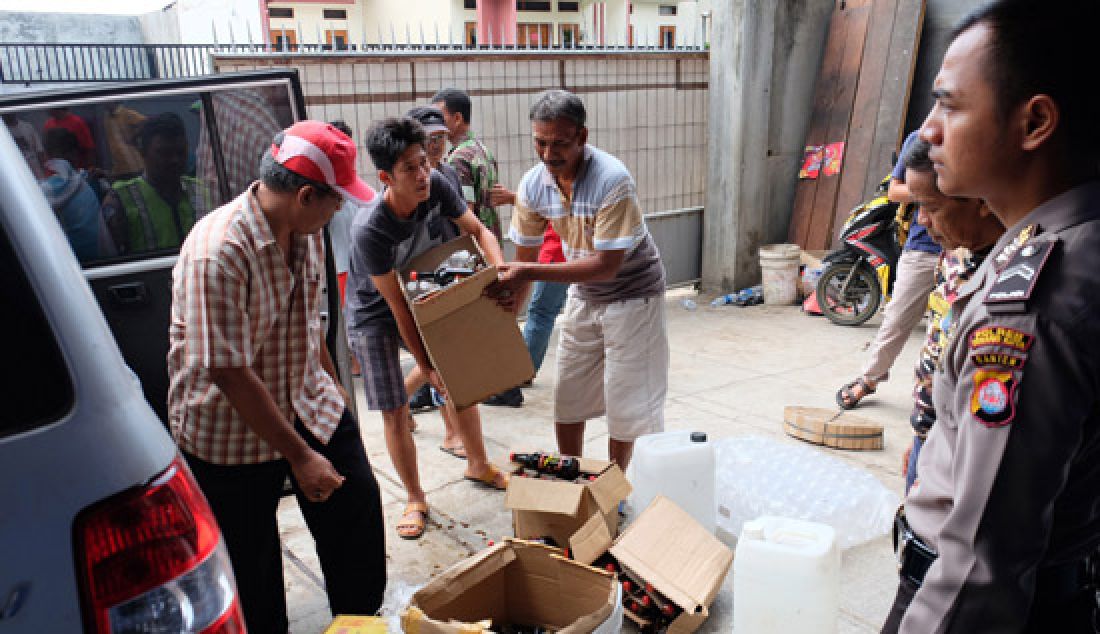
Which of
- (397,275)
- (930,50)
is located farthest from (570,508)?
(930,50)

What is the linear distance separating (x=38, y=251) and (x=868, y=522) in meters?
3.09

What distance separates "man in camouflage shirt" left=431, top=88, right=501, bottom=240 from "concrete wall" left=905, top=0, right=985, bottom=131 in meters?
4.12

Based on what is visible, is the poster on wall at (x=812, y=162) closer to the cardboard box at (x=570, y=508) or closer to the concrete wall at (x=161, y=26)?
the cardboard box at (x=570, y=508)

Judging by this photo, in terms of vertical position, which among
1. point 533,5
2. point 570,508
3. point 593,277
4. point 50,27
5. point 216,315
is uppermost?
point 533,5

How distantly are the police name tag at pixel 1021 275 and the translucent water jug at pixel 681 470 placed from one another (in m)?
2.03

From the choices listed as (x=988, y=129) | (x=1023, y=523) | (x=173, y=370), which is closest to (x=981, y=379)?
(x=1023, y=523)

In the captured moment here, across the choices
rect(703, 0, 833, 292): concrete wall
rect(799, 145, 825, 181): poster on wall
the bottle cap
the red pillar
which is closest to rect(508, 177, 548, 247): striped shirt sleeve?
the bottle cap

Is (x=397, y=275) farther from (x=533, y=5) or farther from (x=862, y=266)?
(x=533, y=5)

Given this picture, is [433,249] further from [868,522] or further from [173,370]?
[868,522]

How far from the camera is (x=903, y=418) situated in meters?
4.39

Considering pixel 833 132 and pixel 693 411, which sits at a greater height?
pixel 833 132

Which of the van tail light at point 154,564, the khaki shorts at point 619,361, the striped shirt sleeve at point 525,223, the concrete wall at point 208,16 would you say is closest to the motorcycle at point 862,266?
the khaki shorts at point 619,361

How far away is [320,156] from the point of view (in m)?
1.98

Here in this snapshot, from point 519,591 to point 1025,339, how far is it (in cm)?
192
